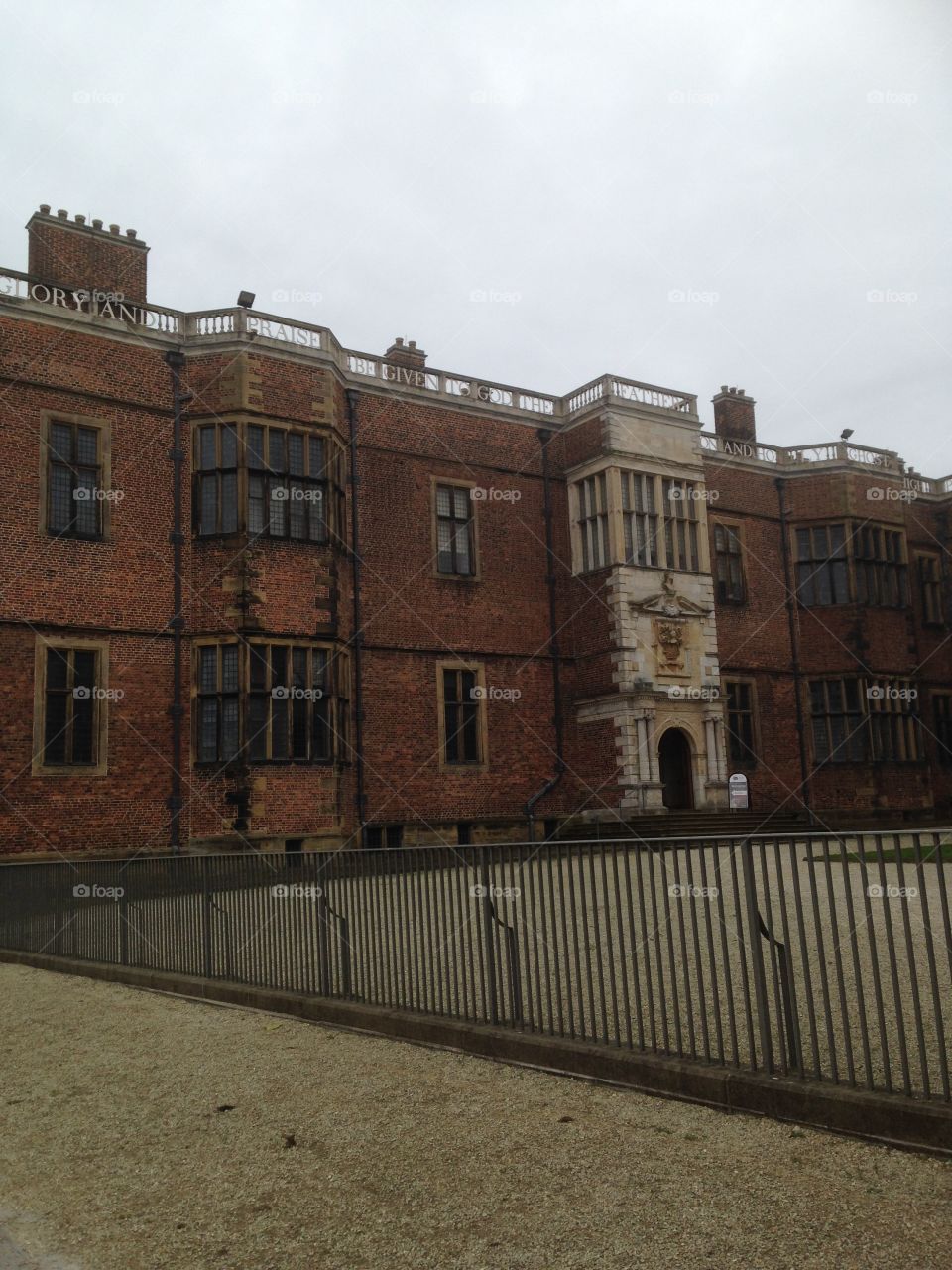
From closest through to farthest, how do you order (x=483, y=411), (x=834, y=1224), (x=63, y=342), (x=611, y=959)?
(x=834, y=1224) → (x=611, y=959) → (x=63, y=342) → (x=483, y=411)

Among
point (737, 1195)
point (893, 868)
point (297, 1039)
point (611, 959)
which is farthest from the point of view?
point (297, 1039)

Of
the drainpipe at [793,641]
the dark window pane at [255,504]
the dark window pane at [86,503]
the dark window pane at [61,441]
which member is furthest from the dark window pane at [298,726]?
the drainpipe at [793,641]

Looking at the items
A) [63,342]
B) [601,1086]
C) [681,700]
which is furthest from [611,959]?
[681,700]

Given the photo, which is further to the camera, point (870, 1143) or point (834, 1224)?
point (870, 1143)

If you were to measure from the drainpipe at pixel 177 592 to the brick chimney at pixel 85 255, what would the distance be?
1841mm

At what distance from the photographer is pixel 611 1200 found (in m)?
4.00

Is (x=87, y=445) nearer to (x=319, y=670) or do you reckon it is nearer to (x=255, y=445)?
(x=255, y=445)

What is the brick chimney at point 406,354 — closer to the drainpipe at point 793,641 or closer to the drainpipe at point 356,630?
the drainpipe at point 356,630

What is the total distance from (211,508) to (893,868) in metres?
15.8

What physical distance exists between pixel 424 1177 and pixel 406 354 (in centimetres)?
2177

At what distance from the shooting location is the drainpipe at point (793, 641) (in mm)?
26641

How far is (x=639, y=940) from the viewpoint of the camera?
581 centimetres

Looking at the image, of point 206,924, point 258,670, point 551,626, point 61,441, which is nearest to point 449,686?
point 551,626

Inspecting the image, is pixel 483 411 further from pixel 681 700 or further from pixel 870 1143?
pixel 870 1143
